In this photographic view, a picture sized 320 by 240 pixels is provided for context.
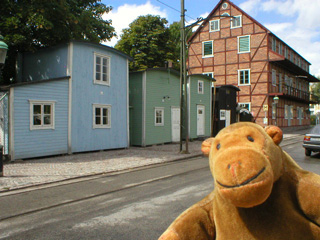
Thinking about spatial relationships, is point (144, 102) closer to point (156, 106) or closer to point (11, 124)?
point (156, 106)

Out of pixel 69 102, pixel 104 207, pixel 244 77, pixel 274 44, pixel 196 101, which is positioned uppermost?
pixel 274 44

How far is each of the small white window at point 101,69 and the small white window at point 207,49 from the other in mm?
20130

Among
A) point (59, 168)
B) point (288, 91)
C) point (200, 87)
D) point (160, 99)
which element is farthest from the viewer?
point (288, 91)

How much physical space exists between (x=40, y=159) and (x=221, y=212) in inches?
485

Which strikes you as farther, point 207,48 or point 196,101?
point 207,48

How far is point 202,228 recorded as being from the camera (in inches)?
81.4

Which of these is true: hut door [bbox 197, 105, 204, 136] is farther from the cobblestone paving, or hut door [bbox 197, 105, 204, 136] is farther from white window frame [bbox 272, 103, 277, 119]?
white window frame [bbox 272, 103, 277, 119]

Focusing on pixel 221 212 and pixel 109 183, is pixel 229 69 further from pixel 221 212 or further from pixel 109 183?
pixel 221 212

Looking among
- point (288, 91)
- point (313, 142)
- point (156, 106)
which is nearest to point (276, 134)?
point (313, 142)

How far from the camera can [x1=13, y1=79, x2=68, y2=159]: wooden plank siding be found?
40.2 feet

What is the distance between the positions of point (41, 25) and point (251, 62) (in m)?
22.8

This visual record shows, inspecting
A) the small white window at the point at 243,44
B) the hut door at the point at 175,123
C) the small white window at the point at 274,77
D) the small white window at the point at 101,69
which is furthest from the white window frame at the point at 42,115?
the small white window at the point at 274,77

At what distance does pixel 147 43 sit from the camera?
37969mm

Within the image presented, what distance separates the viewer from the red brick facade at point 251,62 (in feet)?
101
